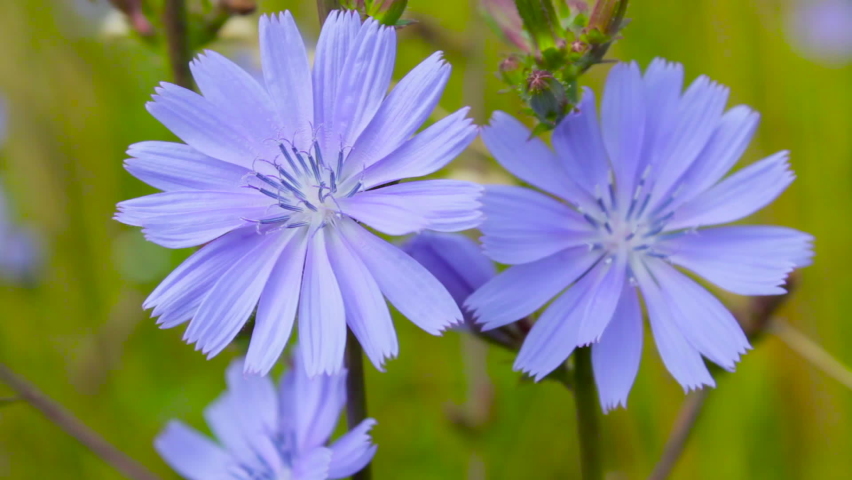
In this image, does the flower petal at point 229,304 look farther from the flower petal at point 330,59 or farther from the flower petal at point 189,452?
the flower petal at point 189,452

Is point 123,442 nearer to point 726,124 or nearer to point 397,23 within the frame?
point 397,23

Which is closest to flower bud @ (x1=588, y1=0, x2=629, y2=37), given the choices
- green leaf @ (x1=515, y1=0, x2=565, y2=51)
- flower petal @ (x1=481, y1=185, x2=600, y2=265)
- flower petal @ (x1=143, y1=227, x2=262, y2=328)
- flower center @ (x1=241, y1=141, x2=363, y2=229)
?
green leaf @ (x1=515, y1=0, x2=565, y2=51)

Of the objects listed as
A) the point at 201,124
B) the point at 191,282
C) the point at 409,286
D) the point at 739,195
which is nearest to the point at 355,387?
the point at 409,286

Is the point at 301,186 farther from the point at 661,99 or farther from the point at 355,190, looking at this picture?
the point at 661,99

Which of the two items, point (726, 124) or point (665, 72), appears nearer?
point (665, 72)

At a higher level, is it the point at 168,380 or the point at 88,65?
the point at 88,65

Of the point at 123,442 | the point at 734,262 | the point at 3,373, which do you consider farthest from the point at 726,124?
the point at 123,442

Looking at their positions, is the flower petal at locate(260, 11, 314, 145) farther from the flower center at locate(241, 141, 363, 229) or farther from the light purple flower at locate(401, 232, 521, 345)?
the light purple flower at locate(401, 232, 521, 345)
